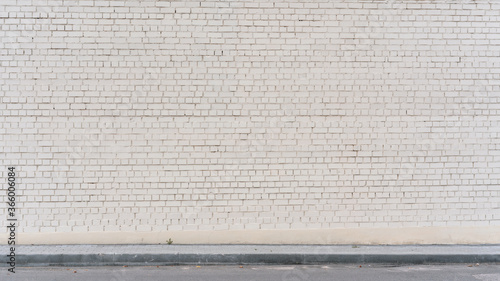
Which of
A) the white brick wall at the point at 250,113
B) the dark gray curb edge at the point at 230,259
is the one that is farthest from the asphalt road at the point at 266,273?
the white brick wall at the point at 250,113

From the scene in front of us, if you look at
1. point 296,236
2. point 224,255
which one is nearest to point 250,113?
point 296,236

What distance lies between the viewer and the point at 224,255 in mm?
8062

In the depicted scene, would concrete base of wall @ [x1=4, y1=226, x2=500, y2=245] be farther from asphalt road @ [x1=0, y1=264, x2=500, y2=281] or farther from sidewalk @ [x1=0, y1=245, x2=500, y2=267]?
asphalt road @ [x1=0, y1=264, x2=500, y2=281]

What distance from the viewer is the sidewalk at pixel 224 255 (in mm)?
7953

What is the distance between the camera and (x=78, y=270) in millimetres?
7676

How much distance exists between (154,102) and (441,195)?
5040mm

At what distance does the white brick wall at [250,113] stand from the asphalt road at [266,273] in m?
1.13

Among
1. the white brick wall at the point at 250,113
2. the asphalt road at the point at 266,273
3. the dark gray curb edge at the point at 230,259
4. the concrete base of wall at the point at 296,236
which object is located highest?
the white brick wall at the point at 250,113

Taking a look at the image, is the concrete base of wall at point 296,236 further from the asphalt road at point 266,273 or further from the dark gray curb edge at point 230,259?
the asphalt road at point 266,273

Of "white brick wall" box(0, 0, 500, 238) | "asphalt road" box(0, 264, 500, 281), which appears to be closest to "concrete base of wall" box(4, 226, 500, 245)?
"white brick wall" box(0, 0, 500, 238)


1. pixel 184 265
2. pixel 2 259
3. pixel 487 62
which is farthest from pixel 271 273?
pixel 487 62

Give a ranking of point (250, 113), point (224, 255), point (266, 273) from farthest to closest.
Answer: point (250, 113), point (224, 255), point (266, 273)

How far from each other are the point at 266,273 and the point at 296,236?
147 centimetres

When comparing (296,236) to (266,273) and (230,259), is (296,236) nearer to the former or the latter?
(230,259)
